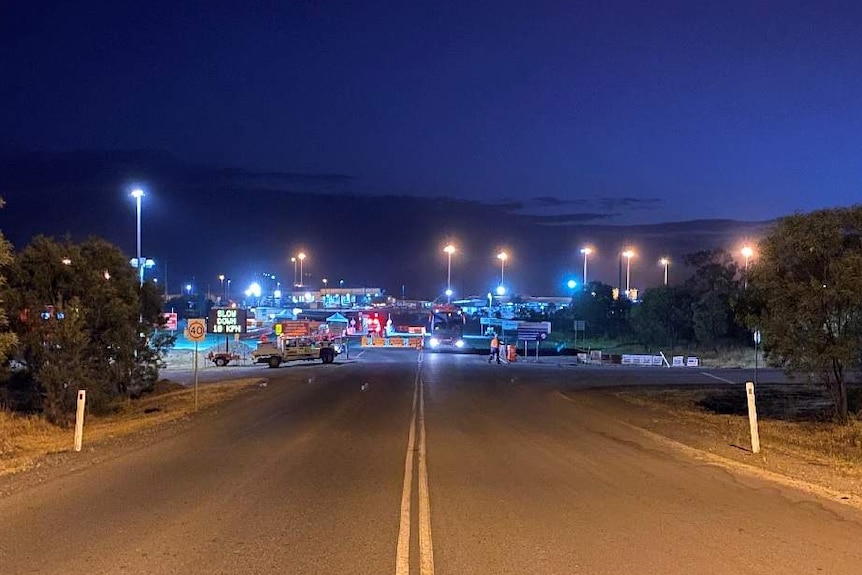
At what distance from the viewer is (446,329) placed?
113 metres

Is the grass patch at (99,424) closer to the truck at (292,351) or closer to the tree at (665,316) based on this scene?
the truck at (292,351)

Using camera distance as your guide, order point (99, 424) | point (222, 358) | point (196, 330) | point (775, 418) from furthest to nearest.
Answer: point (222, 358) → point (196, 330) → point (775, 418) → point (99, 424)

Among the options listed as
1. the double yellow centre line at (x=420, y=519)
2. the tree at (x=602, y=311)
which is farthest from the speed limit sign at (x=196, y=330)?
the tree at (x=602, y=311)

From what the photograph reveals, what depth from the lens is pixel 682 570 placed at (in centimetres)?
752

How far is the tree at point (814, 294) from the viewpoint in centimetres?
2064

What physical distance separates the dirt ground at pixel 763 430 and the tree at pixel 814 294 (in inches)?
68.1

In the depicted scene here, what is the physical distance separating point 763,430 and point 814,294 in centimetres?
355

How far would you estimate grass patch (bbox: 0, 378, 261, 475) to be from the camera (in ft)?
54.0

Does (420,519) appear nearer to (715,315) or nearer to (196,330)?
(196,330)

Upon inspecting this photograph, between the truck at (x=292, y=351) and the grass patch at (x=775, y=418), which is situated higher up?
the truck at (x=292, y=351)

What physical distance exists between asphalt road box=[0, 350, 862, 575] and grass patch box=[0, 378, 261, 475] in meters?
1.51

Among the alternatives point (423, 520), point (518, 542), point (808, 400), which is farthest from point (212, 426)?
point (808, 400)

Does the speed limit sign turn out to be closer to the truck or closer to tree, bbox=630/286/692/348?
the truck

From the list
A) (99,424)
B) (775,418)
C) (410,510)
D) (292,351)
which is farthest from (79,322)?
(292,351)
